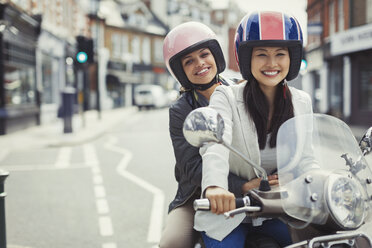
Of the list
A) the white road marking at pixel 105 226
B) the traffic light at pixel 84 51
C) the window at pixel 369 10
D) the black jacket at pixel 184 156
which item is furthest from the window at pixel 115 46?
the black jacket at pixel 184 156

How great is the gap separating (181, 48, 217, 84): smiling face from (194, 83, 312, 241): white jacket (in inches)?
18.8

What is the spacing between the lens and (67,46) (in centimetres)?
2677

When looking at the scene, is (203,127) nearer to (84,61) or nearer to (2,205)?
(2,205)

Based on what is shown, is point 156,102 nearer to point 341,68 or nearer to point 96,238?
point 341,68

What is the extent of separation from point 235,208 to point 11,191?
6017 mm

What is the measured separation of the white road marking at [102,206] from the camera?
19.4 feet

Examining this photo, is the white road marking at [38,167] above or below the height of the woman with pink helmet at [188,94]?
below

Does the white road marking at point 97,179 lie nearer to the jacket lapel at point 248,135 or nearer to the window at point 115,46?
the jacket lapel at point 248,135

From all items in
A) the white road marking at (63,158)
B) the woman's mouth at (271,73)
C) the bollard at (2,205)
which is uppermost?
the woman's mouth at (271,73)

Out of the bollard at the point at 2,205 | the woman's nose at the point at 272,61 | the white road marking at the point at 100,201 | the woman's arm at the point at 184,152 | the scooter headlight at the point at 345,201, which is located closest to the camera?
the scooter headlight at the point at 345,201

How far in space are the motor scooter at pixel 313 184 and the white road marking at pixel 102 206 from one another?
14.1ft

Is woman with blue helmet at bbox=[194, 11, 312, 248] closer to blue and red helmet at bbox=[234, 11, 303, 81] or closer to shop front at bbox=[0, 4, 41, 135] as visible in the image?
blue and red helmet at bbox=[234, 11, 303, 81]

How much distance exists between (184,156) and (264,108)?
1.69 ft

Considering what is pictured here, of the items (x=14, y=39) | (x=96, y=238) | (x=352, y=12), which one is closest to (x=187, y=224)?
(x=96, y=238)
